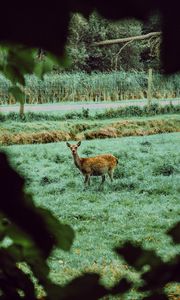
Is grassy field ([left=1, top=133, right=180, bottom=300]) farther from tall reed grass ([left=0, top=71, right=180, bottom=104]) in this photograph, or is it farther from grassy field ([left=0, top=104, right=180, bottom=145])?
tall reed grass ([left=0, top=71, right=180, bottom=104])

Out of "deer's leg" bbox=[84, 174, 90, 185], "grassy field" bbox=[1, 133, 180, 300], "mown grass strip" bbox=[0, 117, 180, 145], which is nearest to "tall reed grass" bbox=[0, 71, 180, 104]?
"mown grass strip" bbox=[0, 117, 180, 145]

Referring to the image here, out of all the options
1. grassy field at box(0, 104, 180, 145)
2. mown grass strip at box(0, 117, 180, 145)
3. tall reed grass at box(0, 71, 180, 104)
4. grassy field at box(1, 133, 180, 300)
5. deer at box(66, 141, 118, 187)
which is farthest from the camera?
tall reed grass at box(0, 71, 180, 104)

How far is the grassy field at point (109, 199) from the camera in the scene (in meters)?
5.52

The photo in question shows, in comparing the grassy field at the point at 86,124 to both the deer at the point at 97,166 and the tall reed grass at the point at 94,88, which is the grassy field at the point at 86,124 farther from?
the deer at the point at 97,166

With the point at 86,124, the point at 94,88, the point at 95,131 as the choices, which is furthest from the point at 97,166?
the point at 94,88

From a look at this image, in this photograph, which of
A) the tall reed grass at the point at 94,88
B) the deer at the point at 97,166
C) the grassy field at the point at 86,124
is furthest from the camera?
the tall reed grass at the point at 94,88

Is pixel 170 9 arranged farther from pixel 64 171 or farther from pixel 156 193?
pixel 64 171

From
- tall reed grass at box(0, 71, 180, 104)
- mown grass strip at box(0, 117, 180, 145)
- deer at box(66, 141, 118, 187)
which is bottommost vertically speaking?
mown grass strip at box(0, 117, 180, 145)

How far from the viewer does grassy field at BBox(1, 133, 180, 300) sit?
5.52 m

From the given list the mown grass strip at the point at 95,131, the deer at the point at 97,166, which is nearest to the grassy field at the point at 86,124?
the mown grass strip at the point at 95,131

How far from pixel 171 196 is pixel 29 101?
1375cm

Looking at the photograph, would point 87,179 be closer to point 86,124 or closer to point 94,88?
point 86,124

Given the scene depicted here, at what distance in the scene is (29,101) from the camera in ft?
70.3

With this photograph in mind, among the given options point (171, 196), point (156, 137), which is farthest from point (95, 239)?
point (156, 137)
